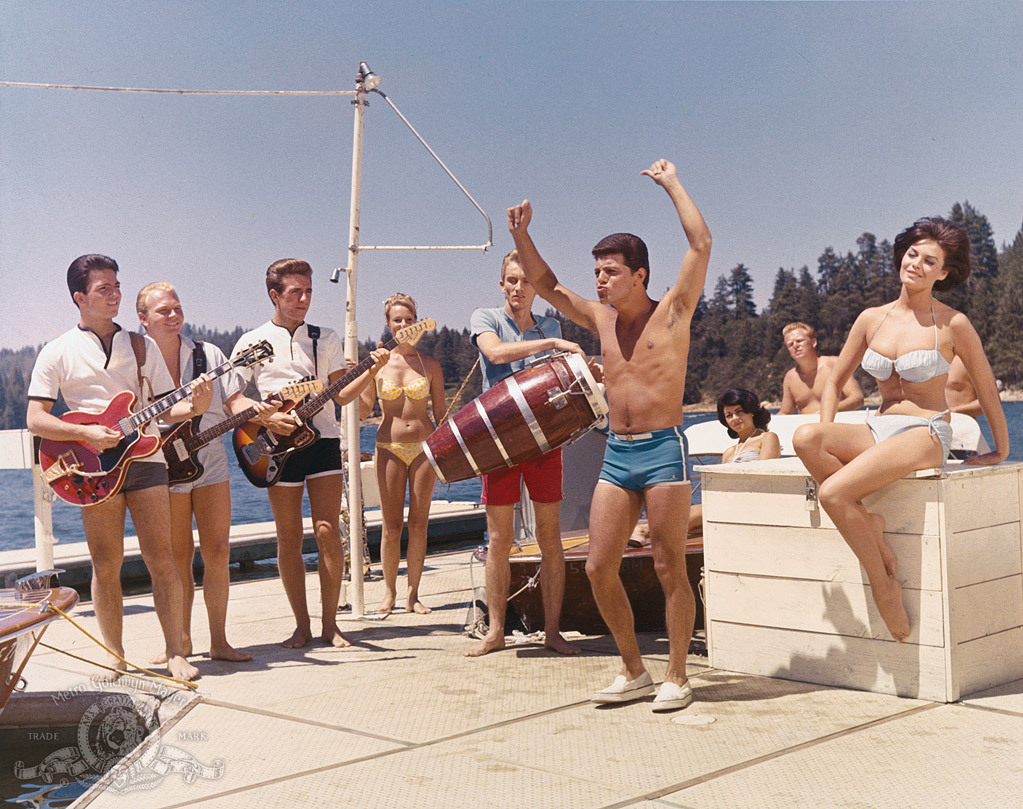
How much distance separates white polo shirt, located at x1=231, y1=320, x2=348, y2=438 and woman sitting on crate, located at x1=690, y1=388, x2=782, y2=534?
1.97m

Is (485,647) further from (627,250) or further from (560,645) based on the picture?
(627,250)

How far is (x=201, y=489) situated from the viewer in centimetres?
521

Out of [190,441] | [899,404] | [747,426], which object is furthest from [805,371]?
[190,441]

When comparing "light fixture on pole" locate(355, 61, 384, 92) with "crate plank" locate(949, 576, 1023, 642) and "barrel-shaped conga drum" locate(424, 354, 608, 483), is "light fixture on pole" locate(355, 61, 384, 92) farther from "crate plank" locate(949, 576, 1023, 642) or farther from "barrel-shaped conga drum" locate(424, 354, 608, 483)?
"crate plank" locate(949, 576, 1023, 642)

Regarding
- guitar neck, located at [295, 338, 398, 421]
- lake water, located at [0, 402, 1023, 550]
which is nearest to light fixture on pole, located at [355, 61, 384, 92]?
guitar neck, located at [295, 338, 398, 421]

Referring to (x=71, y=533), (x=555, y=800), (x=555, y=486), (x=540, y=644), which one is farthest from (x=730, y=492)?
(x=71, y=533)

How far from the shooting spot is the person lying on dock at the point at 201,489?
203 inches

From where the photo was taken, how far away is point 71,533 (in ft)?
135

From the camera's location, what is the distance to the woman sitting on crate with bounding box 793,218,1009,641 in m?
3.82

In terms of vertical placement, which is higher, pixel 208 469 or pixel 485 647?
pixel 208 469

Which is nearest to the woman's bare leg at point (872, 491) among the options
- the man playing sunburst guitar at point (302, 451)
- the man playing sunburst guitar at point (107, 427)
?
the man playing sunburst guitar at point (302, 451)

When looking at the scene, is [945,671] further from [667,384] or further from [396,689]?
[396,689]

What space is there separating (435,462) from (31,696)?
73.8 inches

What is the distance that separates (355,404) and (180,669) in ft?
6.98
